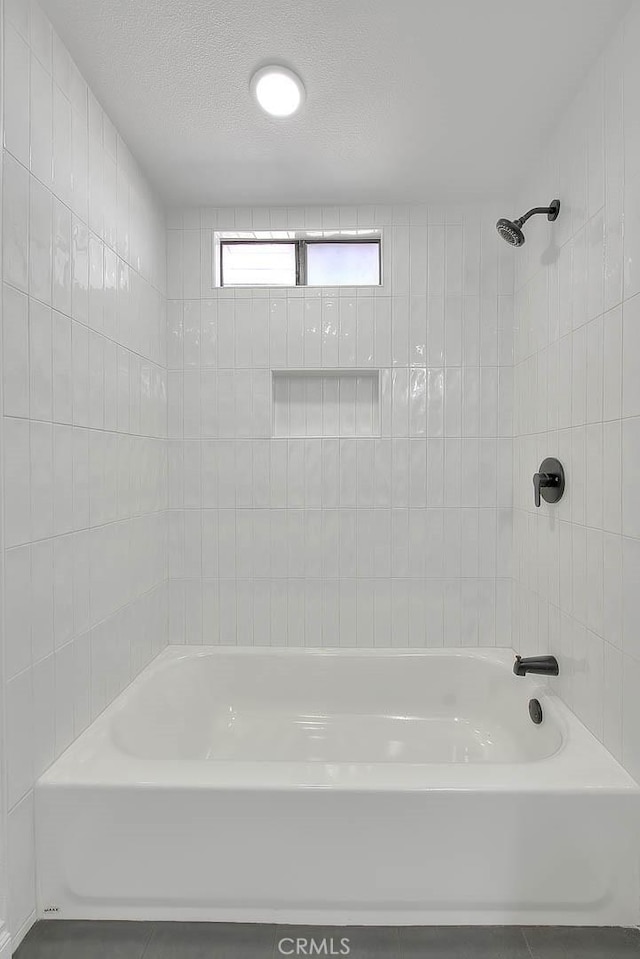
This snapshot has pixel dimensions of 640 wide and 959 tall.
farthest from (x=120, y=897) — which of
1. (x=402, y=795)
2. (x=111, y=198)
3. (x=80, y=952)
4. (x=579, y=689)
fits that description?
(x=111, y=198)

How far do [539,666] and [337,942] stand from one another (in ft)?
3.49

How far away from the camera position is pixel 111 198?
205 centimetres

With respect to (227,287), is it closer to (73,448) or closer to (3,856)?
(73,448)

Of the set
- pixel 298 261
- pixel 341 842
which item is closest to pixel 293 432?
pixel 298 261

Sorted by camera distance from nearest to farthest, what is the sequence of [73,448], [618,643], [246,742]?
[618,643] < [73,448] < [246,742]

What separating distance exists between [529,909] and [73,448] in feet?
5.88

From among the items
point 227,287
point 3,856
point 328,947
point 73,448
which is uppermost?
point 227,287

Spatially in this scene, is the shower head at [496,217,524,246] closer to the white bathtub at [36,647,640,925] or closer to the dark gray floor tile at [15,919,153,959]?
the white bathtub at [36,647,640,925]

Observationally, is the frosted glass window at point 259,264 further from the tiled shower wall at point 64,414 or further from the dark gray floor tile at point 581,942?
the dark gray floor tile at point 581,942

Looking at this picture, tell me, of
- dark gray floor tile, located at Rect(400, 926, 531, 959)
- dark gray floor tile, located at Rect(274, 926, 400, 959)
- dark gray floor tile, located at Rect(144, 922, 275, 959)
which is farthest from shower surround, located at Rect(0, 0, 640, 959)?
dark gray floor tile, located at Rect(274, 926, 400, 959)

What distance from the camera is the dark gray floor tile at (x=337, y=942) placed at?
1472 mm

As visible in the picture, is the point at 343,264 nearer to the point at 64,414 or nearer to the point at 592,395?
the point at 592,395

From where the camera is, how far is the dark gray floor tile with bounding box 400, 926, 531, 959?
4.82ft

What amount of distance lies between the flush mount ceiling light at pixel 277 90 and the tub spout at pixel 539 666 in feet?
6.61
